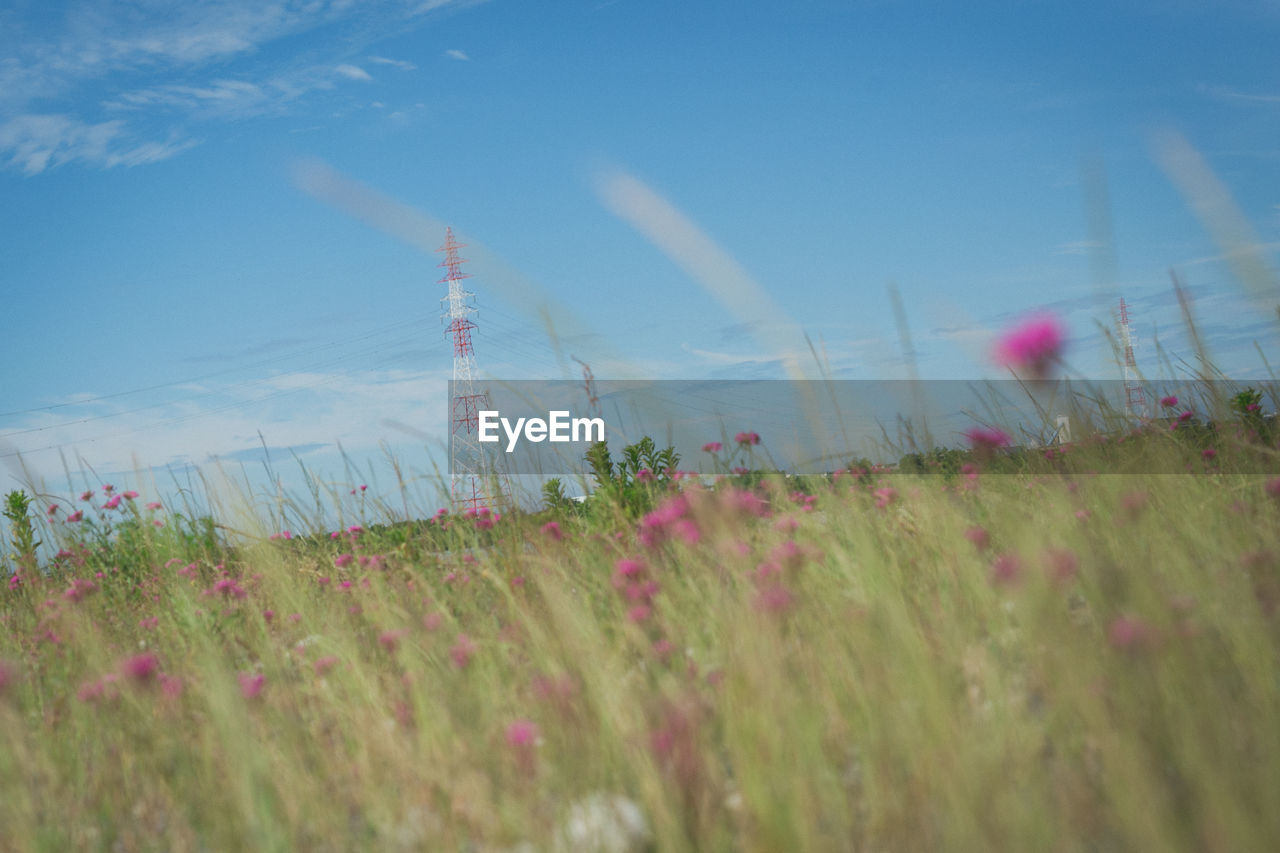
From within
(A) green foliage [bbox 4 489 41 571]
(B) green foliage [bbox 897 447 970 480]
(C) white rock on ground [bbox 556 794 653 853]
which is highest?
(A) green foliage [bbox 4 489 41 571]

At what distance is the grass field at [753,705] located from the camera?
158cm

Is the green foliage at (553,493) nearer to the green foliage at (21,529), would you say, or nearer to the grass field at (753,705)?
the grass field at (753,705)

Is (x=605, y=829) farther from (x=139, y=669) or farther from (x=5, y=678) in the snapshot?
(x=5, y=678)

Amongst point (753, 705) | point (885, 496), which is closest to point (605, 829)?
point (753, 705)

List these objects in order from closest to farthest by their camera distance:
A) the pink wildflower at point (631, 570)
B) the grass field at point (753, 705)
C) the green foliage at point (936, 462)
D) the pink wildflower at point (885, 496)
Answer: the grass field at point (753, 705) < the pink wildflower at point (631, 570) < the pink wildflower at point (885, 496) < the green foliage at point (936, 462)

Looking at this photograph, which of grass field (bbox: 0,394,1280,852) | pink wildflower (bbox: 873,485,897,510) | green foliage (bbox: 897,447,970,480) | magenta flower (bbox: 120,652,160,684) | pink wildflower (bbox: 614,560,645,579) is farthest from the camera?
green foliage (bbox: 897,447,970,480)

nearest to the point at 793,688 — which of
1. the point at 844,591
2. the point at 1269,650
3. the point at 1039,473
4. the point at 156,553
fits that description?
the point at 844,591

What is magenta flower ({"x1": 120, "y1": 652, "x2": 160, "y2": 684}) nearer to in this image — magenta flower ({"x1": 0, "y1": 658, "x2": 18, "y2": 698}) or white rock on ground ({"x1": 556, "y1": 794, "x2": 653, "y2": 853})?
magenta flower ({"x1": 0, "y1": 658, "x2": 18, "y2": 698})

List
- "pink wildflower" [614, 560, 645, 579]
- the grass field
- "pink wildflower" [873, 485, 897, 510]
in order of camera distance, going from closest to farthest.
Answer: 1. the grass field
2. "pink wildflower" [614, 560, 645, 579]
3. "pink wildflower" [873, 485, 897, 510]

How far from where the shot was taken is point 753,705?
72.6 inches

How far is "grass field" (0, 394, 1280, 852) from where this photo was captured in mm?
1578

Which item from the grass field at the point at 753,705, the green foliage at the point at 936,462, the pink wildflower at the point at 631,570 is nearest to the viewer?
the grass field at the point at 753,705

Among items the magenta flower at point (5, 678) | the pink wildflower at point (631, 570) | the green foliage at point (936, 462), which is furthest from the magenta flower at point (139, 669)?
the green foliage at point (936, 462)

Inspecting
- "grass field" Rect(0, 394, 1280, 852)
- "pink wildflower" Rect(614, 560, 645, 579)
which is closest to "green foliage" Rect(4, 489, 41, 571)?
"grass field" Rect(0, 394, 1280, 852)
